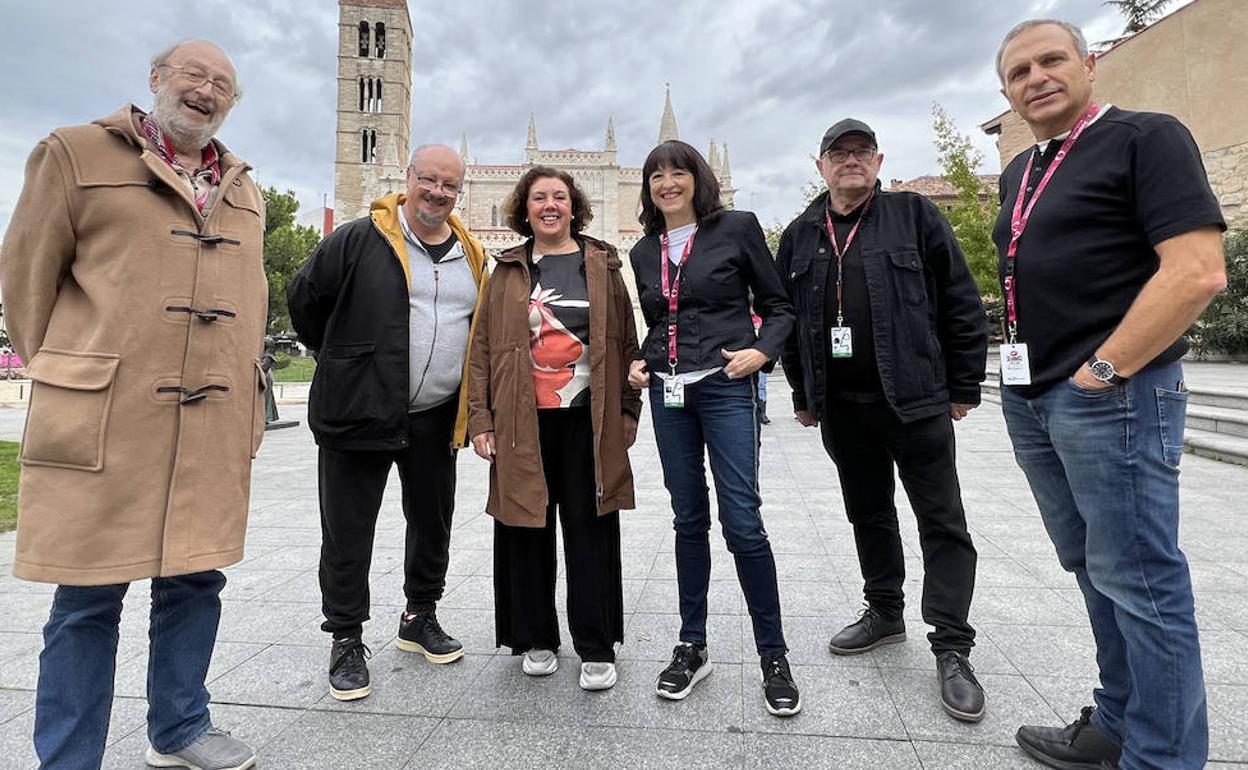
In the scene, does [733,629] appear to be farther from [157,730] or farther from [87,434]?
[87,434]

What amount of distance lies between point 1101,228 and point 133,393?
2761 mm

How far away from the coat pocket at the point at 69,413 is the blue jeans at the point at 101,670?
389 mm

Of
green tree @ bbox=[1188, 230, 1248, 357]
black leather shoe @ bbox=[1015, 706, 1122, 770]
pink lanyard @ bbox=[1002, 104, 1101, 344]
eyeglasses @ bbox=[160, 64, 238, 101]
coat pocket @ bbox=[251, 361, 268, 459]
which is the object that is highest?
green tree @ bbox=[1188, 230, 1248, 357]

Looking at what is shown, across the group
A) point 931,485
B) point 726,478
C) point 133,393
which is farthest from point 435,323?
point 931,485

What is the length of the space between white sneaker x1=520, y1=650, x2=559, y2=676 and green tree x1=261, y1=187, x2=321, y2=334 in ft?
122

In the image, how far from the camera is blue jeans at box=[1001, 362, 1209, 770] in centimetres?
166

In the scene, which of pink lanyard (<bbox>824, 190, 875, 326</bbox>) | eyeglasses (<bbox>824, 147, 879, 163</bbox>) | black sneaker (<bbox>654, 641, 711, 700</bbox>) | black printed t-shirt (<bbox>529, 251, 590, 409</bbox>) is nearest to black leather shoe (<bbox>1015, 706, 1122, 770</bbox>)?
black sneaker (<bbox>654, 641, 711, 700</bbox>)

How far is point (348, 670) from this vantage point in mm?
2518

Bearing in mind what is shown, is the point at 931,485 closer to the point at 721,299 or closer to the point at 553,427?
the point at 721,299

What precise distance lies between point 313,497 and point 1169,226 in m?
6.85

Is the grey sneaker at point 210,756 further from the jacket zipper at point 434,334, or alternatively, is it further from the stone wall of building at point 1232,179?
the stone wall of building at point 1232,179

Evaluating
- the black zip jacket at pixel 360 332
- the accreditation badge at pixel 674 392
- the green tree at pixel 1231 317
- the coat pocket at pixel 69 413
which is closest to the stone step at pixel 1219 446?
the accreditation badge at pixel 674 392

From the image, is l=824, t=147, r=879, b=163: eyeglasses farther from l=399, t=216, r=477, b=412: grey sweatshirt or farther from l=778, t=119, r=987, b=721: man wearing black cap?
l=399, t=216, r=477, b=412: grey sweatshirt

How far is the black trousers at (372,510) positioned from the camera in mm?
2635
